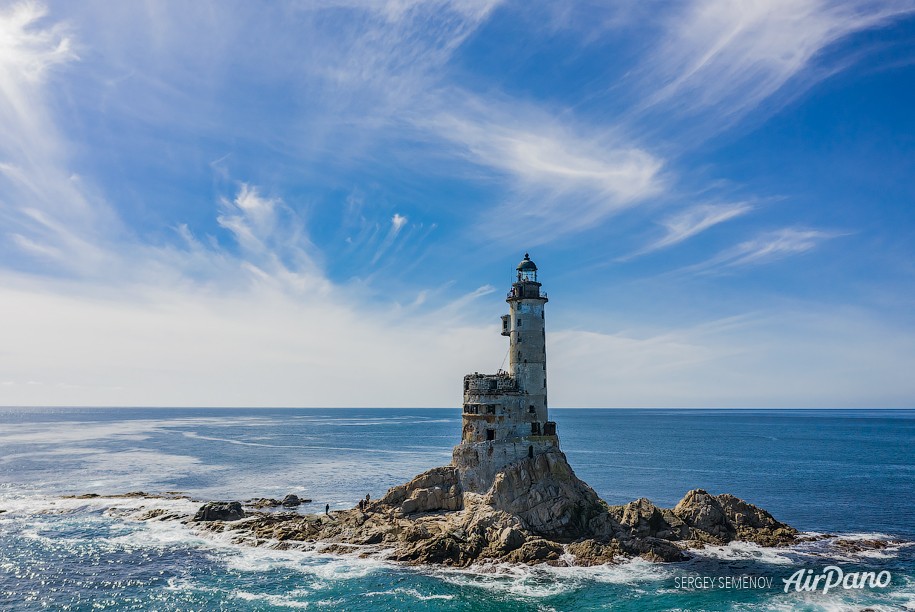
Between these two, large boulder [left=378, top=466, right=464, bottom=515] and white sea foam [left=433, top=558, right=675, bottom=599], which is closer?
white sea foam [left=433, top=558, right=675, bottom=599]

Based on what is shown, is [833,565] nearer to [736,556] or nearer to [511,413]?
[736,556]

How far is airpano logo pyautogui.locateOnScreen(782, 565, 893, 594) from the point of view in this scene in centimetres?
4003

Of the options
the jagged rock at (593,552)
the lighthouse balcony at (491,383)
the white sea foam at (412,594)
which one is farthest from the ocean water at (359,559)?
the lighthouse balcony at (491,383)

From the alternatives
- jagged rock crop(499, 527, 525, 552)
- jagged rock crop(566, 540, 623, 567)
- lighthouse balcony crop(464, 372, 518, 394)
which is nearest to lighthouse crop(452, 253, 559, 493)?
lighthouse balcony crop(464, 372, 518, 394)

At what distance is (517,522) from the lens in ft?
160

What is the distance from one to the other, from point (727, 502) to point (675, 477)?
3562 centimetres

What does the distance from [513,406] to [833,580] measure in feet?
90.0

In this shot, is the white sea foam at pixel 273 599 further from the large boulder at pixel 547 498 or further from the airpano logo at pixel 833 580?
the airpano logo at pixel 833 580

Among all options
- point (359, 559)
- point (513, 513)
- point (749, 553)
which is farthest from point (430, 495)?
point (749, 553)

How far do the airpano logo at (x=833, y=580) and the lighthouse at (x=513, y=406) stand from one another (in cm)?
2162

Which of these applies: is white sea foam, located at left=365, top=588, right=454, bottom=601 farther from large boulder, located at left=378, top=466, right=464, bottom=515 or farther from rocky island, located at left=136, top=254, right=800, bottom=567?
large boulder, located at left=378, top=466, right=464, bottom=515

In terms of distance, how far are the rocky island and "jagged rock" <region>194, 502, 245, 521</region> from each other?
10cm

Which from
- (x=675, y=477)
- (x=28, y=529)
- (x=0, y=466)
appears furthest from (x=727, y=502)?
(x=0, y=466)

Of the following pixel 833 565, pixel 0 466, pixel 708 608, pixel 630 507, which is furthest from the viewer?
pixel 0 466
